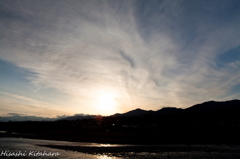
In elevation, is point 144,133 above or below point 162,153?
above

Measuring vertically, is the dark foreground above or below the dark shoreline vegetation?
below

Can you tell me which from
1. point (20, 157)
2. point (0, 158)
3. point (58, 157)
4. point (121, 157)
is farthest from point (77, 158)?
point (0, 158)

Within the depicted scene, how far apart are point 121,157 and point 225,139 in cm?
4658

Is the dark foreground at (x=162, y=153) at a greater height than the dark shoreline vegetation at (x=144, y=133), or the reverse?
the dark shoreline vegetation at (x=144, y=133)

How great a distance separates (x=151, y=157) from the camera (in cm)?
3064

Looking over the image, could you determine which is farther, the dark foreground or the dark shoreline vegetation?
the dark shoreline vegetation

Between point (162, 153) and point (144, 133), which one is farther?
point (144, 133)

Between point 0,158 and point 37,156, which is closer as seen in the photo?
point 0,158

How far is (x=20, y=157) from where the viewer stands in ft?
98.0

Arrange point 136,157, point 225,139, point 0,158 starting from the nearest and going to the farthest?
point 0,158
point 136,157
point 225,139

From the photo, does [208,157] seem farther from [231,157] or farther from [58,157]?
[58,157]

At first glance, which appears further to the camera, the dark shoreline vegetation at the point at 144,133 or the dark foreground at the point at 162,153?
the dark shoreline vegetation at the point at 144,133

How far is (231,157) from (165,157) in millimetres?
13670

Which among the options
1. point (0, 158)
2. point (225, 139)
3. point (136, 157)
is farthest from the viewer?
point (225, 139)
